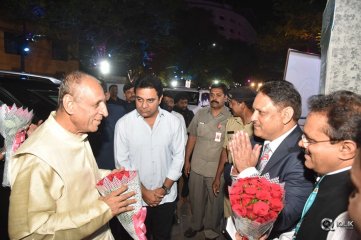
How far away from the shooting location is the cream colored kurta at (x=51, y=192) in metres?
1.89

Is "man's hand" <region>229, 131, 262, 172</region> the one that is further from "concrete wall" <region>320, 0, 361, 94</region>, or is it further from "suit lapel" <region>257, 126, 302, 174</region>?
"concrete wall" <region>320, 0, 361, 94</region>

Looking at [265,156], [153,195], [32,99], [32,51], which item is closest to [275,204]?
[265,156]

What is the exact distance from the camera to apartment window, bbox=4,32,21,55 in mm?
21109

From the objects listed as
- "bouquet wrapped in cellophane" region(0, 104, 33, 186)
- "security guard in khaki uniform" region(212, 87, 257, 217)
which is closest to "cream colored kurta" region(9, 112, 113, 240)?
"bouquet wrapped in cellophane" region(0, 104, 33, 186)

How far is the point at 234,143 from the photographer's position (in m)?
2.46

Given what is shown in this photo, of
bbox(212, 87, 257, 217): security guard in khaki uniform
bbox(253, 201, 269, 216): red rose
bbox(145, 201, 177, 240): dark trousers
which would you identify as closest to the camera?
bbox(253, 201, 269, 216): red rose

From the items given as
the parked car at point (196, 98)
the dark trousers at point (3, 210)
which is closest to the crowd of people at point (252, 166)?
the dark trousers at point (3, 210)

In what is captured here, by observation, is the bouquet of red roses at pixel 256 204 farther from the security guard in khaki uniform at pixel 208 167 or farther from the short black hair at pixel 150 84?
the security guard in khaki uniform at pixel 208 167

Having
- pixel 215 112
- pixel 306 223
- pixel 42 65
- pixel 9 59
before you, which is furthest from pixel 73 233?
pixel 42 65

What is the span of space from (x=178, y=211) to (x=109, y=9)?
18.1m

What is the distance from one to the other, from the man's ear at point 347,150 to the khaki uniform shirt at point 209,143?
137 inches

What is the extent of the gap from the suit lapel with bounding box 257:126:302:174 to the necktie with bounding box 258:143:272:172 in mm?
126

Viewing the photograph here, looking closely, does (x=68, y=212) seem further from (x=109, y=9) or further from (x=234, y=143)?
(x=109, y=9)

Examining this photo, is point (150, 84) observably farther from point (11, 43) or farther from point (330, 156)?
point (11, 43)
